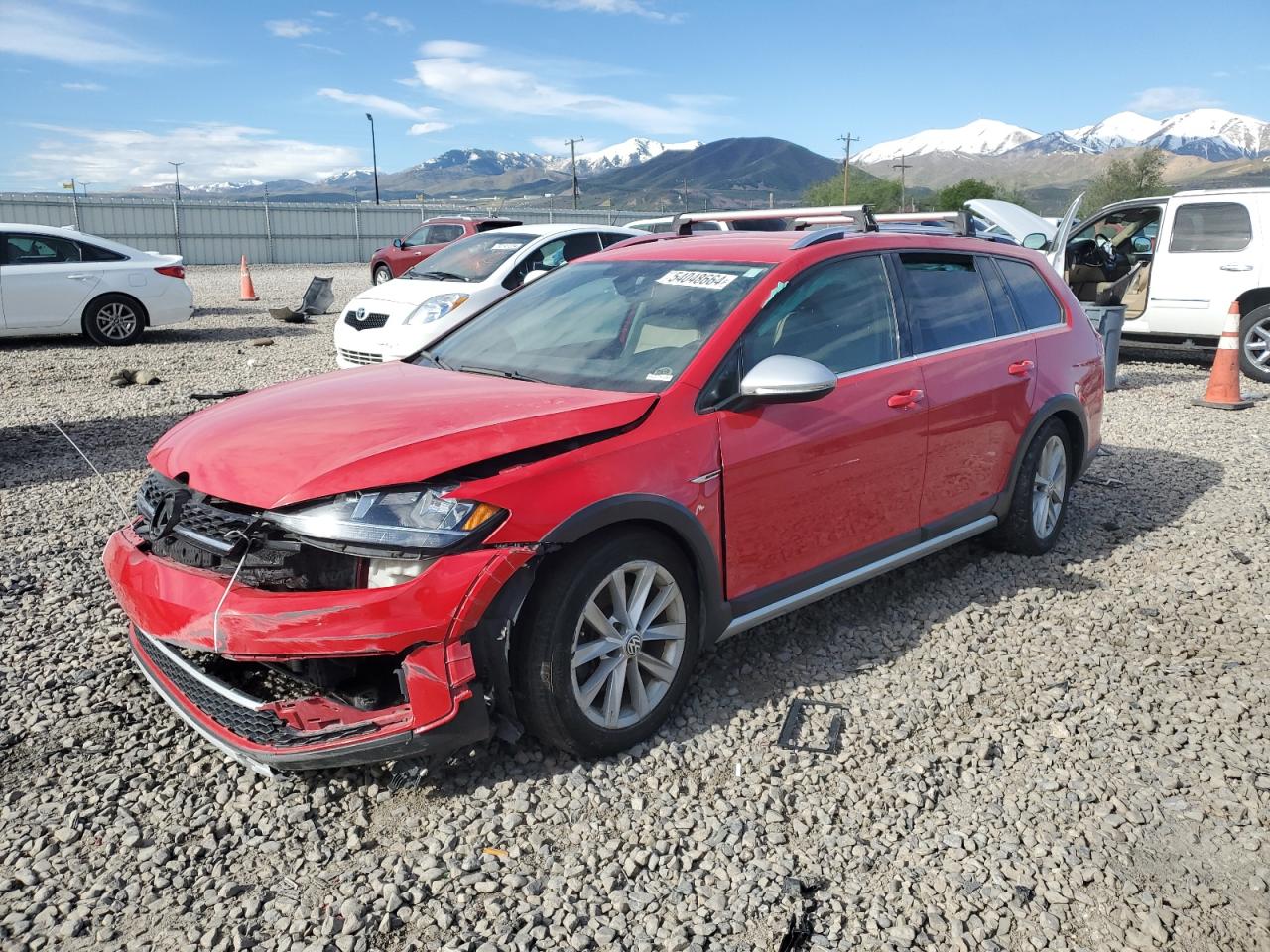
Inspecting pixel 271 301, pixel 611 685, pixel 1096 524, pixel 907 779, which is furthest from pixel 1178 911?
pixel 271 301

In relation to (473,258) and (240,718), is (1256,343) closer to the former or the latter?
(473,258)

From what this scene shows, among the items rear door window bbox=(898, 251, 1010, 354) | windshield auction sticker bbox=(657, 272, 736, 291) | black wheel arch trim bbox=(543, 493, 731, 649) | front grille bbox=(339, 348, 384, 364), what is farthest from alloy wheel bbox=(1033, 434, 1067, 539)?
front grille bbox=(339, 348, 384, 364)

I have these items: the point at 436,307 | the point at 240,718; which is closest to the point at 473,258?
the point at 436,307

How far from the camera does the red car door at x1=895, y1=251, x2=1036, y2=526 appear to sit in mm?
4469

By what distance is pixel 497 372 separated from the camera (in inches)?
155

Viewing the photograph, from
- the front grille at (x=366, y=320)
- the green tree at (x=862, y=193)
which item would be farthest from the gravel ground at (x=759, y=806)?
the green tree at (x=862, y=193)

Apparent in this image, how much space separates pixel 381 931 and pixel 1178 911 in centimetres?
211

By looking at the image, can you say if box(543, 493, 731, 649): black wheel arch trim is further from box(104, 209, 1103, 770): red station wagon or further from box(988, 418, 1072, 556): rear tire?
box(988, 418, 1072, 556): rear tire

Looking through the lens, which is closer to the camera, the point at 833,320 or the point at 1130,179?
the point at 833,320

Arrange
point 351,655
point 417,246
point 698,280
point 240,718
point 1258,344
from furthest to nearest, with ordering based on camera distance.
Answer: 1. point 417,246
2. point 1258,344
3. point 698,280
4. point 240,718
5. point 351,655

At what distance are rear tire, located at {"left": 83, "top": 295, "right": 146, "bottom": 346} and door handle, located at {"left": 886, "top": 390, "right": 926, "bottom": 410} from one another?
12159 mm

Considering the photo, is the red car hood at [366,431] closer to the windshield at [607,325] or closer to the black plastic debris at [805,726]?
the windshield at [607,325]

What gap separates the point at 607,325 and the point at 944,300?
169cm

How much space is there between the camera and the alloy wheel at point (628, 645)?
10.4 feet
